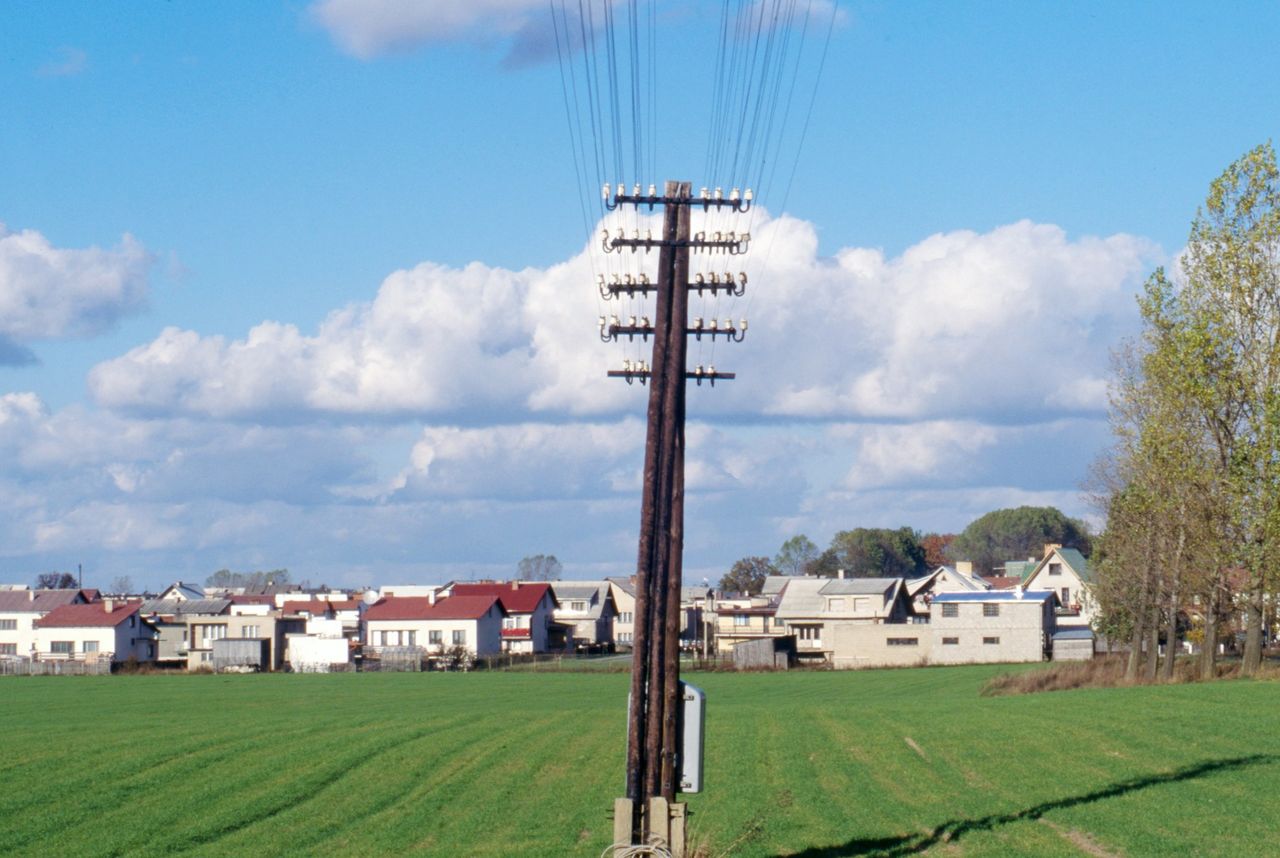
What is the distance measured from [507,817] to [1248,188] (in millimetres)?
34992

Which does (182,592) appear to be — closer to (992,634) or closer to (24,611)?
(24,611)

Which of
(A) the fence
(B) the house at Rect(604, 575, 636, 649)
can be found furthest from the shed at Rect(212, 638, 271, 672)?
(B) the house at Rect(604, 575, 636, 649)

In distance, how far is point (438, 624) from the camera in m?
123

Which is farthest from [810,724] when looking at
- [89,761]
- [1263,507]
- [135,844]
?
[135,844]

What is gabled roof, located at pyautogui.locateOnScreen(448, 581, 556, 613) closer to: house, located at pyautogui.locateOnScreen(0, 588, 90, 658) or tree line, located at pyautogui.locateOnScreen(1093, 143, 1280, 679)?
house, located at pyautogui.locateOnScreen(0, 588, 90, 658)

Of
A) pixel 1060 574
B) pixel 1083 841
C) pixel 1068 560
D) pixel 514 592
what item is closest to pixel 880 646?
pixel 514 592

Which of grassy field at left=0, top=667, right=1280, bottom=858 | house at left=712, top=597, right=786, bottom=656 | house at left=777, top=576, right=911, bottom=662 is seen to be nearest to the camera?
grassy field at left=0, top=667, right=1280, bottom=858

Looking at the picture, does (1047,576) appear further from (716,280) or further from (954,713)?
(716,280)

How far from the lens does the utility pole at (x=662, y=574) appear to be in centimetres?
2008

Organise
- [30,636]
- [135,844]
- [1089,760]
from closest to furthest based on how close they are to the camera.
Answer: [135,844], [1089,760], [30,636]

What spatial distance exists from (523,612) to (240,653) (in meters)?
24.9

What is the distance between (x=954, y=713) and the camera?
1806 inches

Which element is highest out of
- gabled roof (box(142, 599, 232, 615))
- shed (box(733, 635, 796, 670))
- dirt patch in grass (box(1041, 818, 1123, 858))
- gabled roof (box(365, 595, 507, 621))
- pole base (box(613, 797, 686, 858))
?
pole base (box(613, 797, 686, 858))

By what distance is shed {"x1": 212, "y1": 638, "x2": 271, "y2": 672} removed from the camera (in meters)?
115
